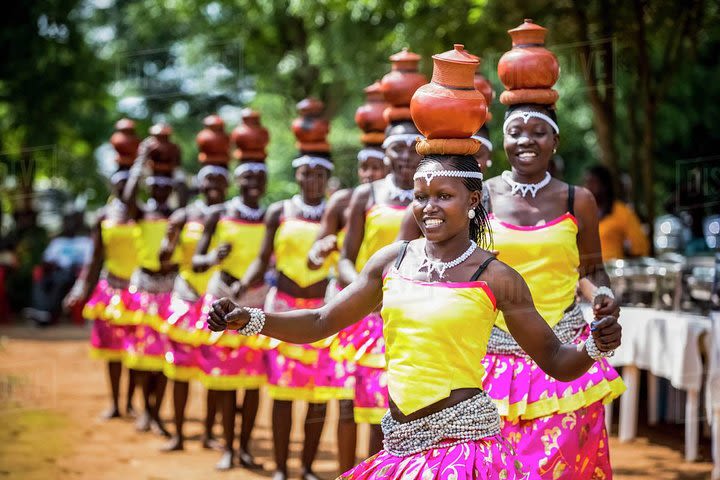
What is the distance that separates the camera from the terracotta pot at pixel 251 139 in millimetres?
7809

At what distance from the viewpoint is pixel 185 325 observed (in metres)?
8.13

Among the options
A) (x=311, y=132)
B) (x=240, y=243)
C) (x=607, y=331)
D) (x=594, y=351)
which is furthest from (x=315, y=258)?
(x=607, y=331)

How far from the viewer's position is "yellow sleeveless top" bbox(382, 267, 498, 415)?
11.2ft

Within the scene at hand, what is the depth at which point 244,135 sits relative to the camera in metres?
7.80

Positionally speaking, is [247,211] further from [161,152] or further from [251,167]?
[161,152]

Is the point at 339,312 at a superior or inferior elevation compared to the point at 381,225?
inferior

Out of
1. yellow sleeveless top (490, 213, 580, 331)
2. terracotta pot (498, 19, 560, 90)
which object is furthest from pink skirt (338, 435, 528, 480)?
terracotta pot (498, 19, 560, 90)

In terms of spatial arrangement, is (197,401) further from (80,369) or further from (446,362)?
(446,362)

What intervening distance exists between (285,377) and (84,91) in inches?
492

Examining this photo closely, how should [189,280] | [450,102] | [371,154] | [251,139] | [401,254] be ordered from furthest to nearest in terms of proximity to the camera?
[189,280], [251,139], [371,154], [401,254], [450,102]

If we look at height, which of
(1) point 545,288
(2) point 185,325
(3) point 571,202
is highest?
(3) point 571,202

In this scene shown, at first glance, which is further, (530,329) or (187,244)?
(187,244)

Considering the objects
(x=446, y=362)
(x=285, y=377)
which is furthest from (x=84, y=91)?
(x=446, y=362)

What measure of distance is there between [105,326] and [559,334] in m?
6.10
